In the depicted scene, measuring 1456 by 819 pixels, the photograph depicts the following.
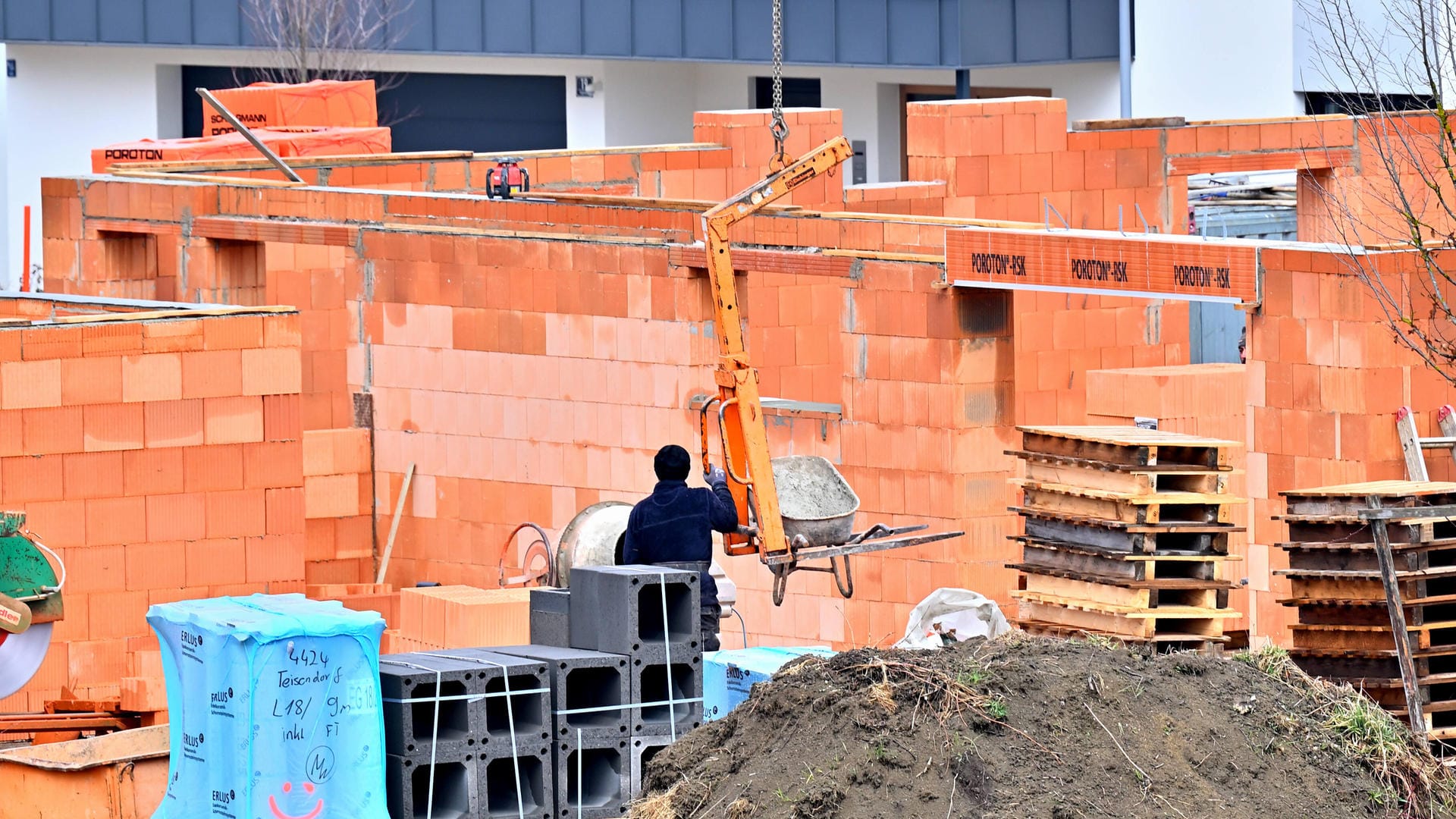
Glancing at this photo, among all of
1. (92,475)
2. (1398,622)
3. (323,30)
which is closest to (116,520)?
(92,475)

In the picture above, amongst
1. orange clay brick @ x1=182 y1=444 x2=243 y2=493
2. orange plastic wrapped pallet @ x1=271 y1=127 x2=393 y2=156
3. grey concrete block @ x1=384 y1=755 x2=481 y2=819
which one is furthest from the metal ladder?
orange plastic wrapped pallet @ x1=271 y1=127 x2=393 y2=156

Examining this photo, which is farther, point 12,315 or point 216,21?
point 216,21

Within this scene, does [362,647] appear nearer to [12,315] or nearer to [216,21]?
[12,315]

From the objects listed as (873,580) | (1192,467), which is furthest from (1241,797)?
(873,580)

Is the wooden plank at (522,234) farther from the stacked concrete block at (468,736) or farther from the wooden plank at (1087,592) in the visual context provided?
the stacked concrete block at (468,736)

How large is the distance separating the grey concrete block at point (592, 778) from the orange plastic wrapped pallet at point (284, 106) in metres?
21.8

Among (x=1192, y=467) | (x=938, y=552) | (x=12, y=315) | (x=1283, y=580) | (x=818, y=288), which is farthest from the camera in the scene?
A: (x=818, y=288)

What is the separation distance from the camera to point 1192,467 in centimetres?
1305

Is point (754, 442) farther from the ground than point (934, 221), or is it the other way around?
point (934, 221)

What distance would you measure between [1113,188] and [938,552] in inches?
311

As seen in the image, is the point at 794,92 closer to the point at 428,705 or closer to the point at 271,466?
the point at 271,466

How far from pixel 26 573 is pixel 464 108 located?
100ft

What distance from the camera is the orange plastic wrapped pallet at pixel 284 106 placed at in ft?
106

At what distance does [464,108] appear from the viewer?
141 ft
